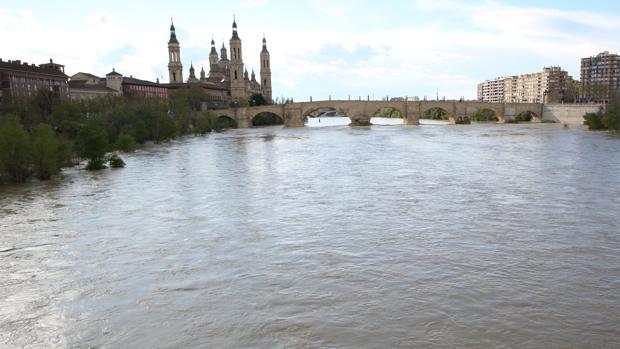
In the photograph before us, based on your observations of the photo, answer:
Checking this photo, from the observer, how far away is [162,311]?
657cm

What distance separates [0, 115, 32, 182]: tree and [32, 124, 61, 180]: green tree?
248 mm

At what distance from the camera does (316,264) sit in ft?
27.2

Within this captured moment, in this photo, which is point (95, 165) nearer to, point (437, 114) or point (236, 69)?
point (437, 114)

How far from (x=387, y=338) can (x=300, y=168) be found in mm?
15829

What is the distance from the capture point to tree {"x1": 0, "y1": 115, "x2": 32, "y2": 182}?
57.5 ft

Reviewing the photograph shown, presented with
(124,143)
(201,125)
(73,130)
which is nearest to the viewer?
(124,143)

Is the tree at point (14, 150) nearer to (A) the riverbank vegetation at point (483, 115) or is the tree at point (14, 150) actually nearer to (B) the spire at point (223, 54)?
(A) the riverbank vegetation at point (483, 115)

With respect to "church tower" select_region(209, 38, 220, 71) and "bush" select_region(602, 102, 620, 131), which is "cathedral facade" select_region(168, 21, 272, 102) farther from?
"bush" select_region(602, 102, 620, 131)

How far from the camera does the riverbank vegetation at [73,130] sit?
18219 millimetres

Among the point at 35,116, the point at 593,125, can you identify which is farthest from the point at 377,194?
the point at 593,125

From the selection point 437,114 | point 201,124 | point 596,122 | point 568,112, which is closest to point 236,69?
point 437,114

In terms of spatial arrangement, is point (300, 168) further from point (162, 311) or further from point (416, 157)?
point (162, 311)

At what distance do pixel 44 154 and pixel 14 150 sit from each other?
1127 mm

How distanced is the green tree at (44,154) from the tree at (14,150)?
0.81 ft
